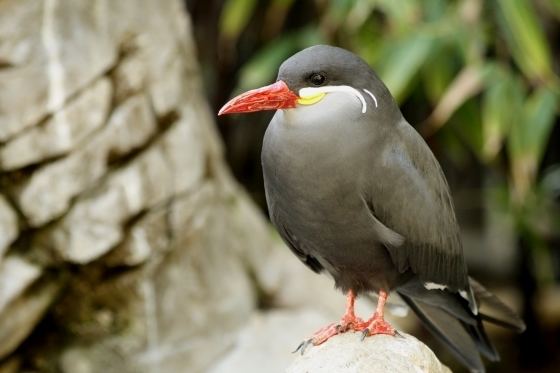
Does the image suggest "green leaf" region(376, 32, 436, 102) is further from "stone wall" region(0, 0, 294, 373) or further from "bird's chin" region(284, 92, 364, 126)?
"bird's chin" region(284, 92, 364, 126)

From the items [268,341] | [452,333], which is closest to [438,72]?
[268,341]

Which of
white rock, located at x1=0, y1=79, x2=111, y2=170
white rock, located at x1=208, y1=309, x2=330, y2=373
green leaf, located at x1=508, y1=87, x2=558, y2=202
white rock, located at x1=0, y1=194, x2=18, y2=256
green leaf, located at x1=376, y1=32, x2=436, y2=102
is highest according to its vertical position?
white rock, located at x1=0, y1=79, x2=111, y2=170

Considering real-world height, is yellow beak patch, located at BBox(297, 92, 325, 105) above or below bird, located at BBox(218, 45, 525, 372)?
above

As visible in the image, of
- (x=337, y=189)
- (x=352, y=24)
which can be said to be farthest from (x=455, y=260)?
(x=352, y=24)

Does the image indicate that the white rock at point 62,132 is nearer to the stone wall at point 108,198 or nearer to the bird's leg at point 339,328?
the stone wall at point 108,198

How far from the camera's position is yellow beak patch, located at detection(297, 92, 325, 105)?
2744mm

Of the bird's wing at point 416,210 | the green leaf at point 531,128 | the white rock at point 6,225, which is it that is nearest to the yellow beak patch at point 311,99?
the bird's wing at point 416,210

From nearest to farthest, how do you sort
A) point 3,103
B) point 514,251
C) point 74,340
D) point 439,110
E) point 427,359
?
point 427,359 < point 3,103 < point 74,340 < point 439,110 < point 514,251

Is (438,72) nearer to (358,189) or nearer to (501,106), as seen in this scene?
(501,106)

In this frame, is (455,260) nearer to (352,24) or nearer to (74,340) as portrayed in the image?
(74,340)

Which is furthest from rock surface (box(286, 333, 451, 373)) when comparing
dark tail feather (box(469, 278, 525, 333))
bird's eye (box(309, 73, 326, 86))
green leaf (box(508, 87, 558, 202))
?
green leaf (box(508, 87, 558, 202))

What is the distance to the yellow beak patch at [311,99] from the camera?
2744mm

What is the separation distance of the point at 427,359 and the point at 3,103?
2294 mm

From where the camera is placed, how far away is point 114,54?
4.60 metres
